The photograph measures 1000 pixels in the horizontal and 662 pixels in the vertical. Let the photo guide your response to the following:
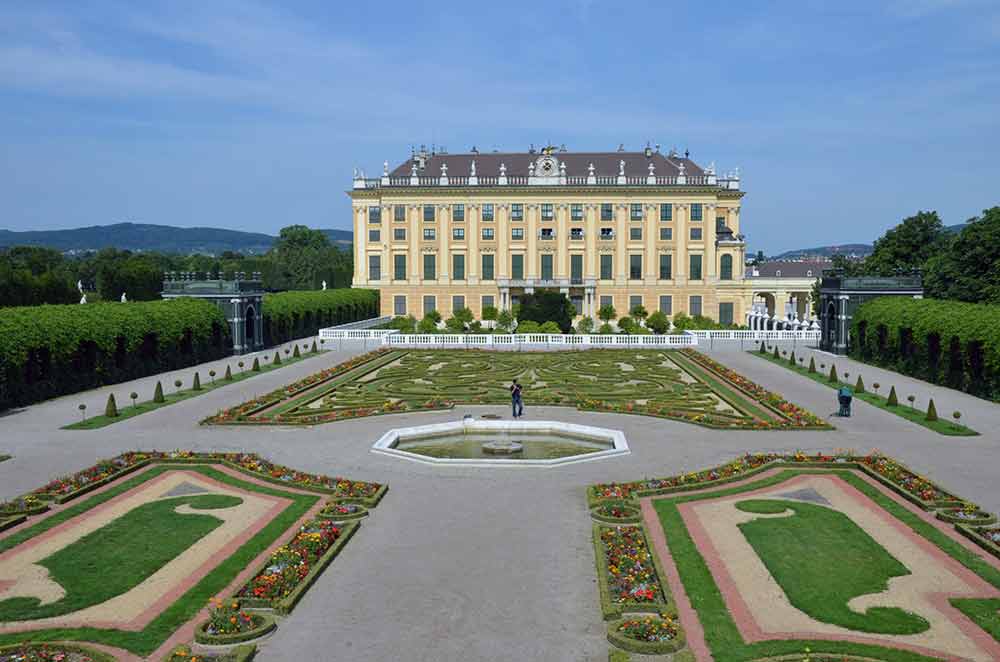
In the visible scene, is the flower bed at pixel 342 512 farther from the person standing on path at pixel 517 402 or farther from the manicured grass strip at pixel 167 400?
the manicured grass strip at pixel 167 400

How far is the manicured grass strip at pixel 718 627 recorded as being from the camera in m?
12.2

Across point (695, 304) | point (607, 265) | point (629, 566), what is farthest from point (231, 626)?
point (695, 304)

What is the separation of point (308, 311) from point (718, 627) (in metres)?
57.4

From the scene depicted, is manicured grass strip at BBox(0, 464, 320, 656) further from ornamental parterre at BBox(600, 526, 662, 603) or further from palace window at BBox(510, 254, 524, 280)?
palace window at BBox(510, 254, 524, 280)

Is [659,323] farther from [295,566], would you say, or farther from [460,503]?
[295,566]

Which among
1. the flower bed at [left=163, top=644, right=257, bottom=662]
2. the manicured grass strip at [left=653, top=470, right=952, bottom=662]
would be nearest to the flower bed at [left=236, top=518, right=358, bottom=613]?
the flower bed at [left=163, top=644, right=257, bottom=662]

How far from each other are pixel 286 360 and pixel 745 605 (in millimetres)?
40131

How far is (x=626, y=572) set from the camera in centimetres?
1502

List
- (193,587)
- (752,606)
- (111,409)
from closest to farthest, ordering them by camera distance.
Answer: (752,606) → (193,587) → (111,409)

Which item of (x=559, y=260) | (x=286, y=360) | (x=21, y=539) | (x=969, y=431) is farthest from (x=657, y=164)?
(x=21, y=539)

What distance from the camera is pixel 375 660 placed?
1201cm

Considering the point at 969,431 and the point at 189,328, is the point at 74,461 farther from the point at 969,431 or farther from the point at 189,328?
the point at 969,431

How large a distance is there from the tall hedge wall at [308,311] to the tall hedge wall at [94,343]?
350 inches

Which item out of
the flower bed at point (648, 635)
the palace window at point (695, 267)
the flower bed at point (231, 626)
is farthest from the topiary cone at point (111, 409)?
the palace window at point (695, 267)
